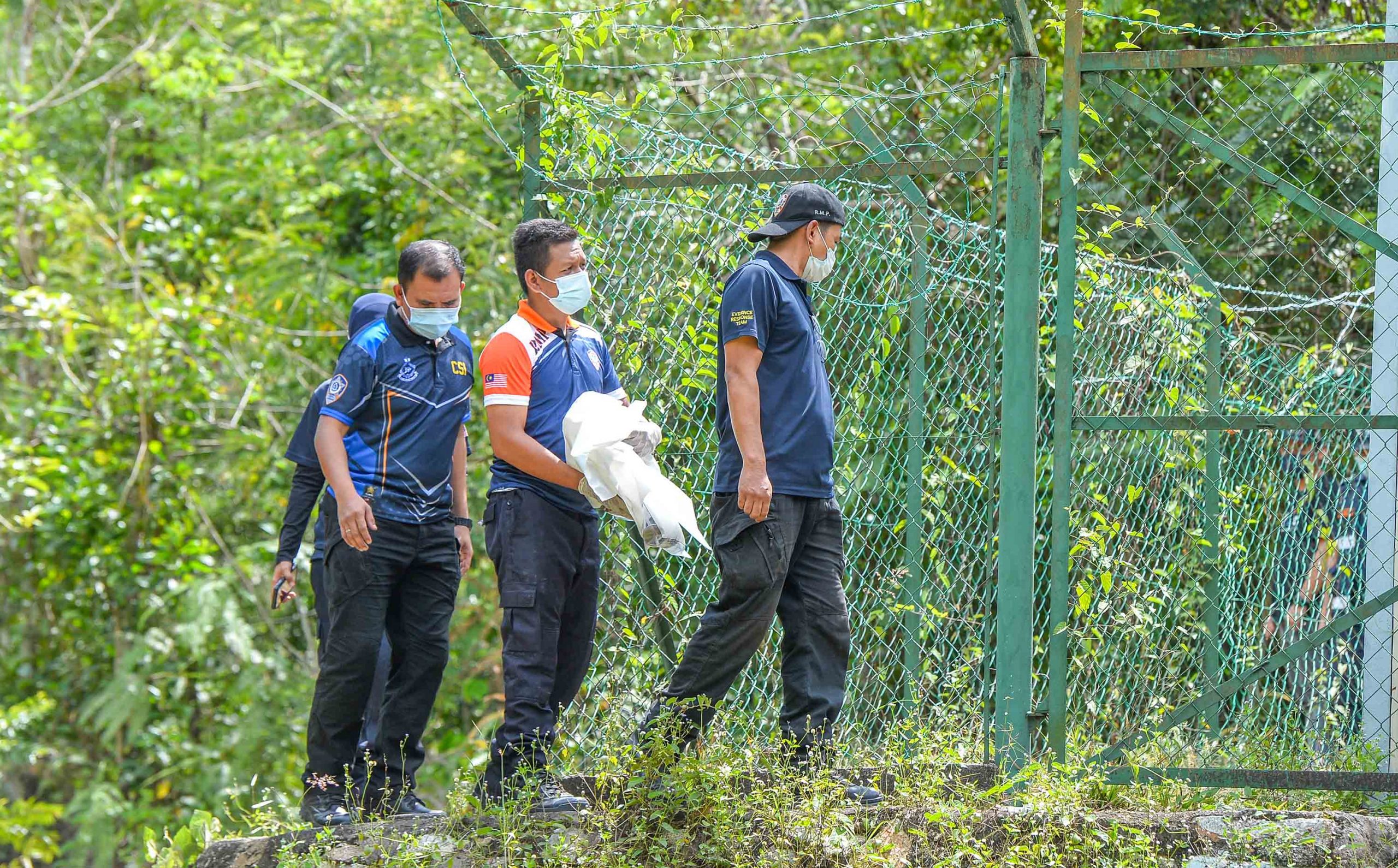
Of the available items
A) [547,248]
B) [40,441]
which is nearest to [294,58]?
[40,441]

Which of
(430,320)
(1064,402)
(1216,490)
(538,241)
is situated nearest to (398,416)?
(430,320)

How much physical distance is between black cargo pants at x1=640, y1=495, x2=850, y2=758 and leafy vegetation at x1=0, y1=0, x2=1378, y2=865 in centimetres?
541

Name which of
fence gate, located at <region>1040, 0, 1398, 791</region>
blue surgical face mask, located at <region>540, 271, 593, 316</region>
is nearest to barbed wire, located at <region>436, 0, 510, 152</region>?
blue surgical face mask, located at <region>540, 271, 593, 316</region>

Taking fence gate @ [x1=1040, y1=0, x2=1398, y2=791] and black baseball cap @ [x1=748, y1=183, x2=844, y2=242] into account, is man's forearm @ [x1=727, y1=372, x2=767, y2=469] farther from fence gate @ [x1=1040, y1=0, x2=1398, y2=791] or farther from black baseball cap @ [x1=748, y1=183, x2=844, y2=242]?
fence gate @ [x1=1040, y1=0, x2=1398, y2=791]

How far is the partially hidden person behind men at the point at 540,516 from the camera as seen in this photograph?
3.96 meters

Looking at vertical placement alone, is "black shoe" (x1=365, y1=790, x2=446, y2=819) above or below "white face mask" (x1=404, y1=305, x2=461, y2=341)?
below

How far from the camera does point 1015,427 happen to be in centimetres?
444

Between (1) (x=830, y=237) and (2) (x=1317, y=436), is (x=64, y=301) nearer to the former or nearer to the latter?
(1) (x=830, y=237)

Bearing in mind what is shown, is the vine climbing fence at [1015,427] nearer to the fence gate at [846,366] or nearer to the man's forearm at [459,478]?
the fence gate at [846,366]

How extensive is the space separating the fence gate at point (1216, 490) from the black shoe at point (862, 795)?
2.36ft

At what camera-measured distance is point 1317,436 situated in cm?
589

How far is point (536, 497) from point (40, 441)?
913 cm

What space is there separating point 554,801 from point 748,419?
1228mm

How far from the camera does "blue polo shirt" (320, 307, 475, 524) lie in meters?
4.16
